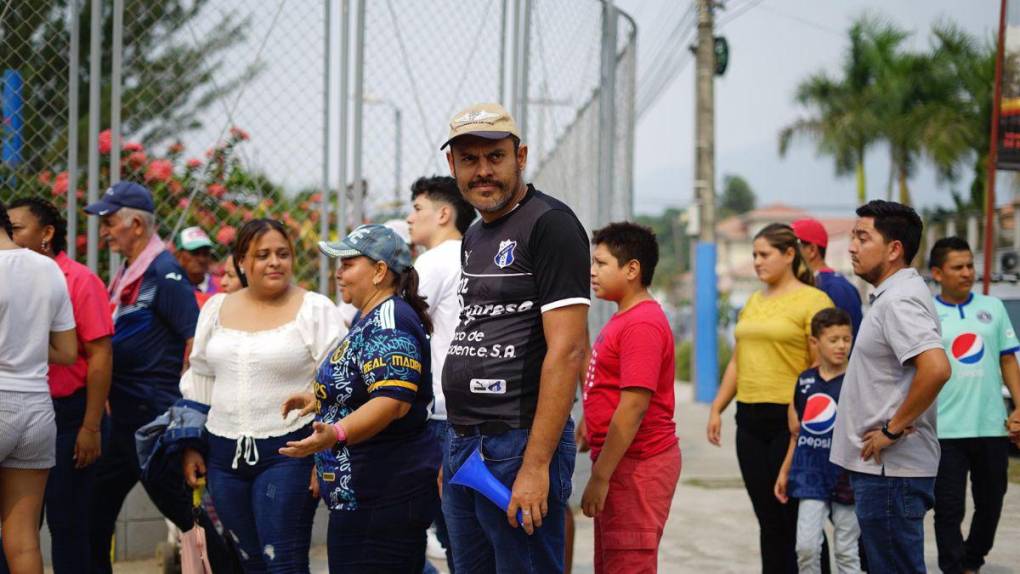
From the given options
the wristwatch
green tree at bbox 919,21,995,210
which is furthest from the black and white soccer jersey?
green tree at bbox 919,21,995,210

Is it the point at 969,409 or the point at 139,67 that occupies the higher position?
the point at 139,67

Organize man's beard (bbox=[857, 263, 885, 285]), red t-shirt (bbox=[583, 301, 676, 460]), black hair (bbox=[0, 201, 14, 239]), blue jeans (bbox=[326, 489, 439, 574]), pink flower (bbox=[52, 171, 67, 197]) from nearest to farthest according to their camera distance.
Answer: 1. blue jeans (bbox=[326, 489, 439, 574])
2. red t-shirt (bbox=[583, 301, 676, 460])
3. man's beard (bbox=[857, 263, 885, 285])
4. black hair (bbox=[0, 201, 14, 239])
5. pink flower (bbox=[52, 171, 67, 197])

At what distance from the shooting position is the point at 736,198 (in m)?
122

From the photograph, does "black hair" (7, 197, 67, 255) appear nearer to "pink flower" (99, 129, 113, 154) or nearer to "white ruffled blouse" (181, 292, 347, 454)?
"white ruffled blouse" (181, 292, 347, 454)

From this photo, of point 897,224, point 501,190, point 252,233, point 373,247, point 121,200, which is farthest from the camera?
point 121,200

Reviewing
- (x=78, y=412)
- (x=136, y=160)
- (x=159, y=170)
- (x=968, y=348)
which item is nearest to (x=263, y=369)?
(x=78, y=412)

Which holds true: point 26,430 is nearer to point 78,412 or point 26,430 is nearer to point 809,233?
point 78,412

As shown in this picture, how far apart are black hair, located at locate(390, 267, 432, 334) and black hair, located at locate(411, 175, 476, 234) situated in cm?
118

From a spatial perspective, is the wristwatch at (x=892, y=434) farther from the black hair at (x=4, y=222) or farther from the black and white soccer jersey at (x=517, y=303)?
the black hair at (x=4, y=222)

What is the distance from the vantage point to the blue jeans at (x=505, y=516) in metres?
3.26

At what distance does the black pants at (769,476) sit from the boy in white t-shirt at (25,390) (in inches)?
122

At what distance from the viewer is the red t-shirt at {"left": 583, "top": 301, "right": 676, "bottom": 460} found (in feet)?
13.0

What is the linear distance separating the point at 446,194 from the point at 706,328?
13.4m

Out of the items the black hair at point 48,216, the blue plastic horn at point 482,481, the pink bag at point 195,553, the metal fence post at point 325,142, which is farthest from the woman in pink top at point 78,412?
the blue plastic horn at point 482,481
